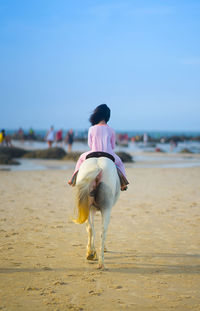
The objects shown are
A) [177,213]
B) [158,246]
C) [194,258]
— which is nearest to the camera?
[194,258]

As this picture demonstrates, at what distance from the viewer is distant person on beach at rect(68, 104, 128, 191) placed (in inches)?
227

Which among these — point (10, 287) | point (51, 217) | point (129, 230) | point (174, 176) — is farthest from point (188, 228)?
point (174, 176)

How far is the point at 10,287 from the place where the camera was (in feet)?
15.0

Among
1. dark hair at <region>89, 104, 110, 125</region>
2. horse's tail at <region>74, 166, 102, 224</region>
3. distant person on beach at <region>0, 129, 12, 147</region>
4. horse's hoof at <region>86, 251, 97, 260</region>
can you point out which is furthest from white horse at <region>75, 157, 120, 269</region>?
distant person on beach at <region>0, 129, 12, 147</region>

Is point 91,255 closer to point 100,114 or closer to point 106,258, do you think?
point 106,258

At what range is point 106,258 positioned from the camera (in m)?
5.93

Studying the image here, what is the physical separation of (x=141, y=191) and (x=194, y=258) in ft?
24.0

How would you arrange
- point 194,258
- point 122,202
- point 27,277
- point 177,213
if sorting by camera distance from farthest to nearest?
point 122,202 < point 177,213 < point 194,258 < point 27,277

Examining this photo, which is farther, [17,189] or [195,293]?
[17,189]

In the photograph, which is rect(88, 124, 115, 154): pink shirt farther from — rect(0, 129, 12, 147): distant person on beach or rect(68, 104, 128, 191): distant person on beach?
rect(0, 129, 12, 147): distant person on beach

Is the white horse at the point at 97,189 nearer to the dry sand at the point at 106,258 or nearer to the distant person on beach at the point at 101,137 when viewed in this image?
the distant person on beach at the point at 101,137

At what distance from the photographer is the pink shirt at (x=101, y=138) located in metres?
5.76

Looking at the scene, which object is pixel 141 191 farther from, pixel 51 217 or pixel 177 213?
pixel 51 217

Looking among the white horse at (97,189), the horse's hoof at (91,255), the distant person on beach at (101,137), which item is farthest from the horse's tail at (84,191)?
the horse's hoof at (91,255)
